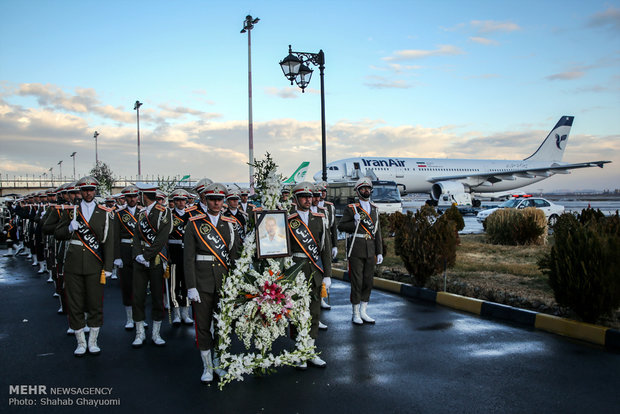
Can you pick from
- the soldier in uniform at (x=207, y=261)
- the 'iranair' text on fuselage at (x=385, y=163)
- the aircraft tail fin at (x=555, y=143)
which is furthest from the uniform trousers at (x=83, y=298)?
the aircraft tail fin at (x=555, y=143)

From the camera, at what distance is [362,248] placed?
6984 mm

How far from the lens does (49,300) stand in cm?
910

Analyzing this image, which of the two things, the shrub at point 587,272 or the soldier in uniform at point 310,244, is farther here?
the shrub at point 587,272

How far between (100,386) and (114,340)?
1.75 meters

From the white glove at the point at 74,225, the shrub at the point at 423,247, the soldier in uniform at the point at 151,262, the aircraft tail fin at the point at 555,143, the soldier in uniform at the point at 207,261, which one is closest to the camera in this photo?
the soldier in uniform at the point at 207,261

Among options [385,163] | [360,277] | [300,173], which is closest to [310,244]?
[360,277]

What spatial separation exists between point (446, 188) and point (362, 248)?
100 feet

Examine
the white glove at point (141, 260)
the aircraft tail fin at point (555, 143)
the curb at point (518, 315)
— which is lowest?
the curb at point (518, 315)

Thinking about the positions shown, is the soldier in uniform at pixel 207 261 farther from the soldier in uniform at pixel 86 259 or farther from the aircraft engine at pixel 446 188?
the aircraft engine at pixel 446 188

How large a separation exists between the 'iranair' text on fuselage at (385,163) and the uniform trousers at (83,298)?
2991cm

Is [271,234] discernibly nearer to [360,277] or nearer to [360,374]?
[360,374]

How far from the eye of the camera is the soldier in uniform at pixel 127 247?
669cm

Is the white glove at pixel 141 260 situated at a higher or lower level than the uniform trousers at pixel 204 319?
higher

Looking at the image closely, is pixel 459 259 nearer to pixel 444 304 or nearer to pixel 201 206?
pixel 444 304
